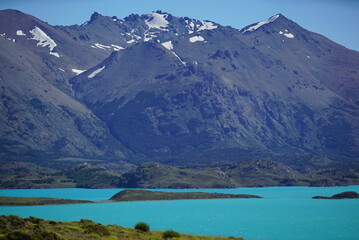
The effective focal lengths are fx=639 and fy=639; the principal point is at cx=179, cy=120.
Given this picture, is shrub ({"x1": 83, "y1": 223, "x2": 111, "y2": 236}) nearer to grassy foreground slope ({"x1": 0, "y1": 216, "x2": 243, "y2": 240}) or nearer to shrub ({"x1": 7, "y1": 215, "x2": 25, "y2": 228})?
grassy foreground slope ({"x1": 0, "y1": 216, "x2": 243, "y2": 240})

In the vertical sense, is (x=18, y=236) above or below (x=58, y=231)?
above

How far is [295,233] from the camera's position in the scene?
14750cm

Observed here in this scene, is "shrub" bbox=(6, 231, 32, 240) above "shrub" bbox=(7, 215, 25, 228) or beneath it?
beneath

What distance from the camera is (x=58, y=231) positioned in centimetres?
9862

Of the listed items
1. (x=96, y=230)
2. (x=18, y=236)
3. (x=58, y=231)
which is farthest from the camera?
(x=96, y=230)

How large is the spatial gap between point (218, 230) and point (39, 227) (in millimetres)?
65365

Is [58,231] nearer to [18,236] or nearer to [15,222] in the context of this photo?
[15,222]

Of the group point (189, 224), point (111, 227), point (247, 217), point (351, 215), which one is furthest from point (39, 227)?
point (351, 215)

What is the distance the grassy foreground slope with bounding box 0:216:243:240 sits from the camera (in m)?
86.7

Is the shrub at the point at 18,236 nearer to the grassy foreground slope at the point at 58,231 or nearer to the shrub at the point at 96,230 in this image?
the grassy foreground slope at the point at 58,231

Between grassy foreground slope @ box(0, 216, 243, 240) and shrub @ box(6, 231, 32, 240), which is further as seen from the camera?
grassy foreground slope @ box(0, 216, 243, 240)

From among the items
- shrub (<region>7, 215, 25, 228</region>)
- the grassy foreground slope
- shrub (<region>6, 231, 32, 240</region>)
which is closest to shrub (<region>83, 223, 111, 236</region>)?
the grassy foreground slope

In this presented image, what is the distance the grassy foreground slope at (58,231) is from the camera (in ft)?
284

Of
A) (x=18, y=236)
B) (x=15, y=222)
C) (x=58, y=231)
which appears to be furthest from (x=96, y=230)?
(x=18, y=236)
